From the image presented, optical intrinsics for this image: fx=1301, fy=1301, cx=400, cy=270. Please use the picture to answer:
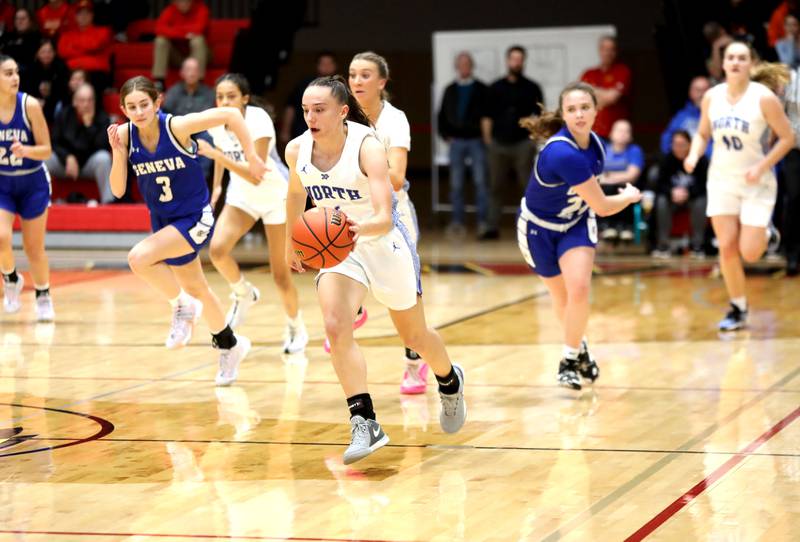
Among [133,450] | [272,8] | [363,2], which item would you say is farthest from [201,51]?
[133,450]

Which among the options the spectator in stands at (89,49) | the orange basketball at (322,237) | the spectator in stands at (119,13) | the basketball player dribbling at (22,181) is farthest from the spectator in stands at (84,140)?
the orange basketball at (322,237)

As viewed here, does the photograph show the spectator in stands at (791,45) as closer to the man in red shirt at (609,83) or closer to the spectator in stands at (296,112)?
the man in red shirt at (609,83)

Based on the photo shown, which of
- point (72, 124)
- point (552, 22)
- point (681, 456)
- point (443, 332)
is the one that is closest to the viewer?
point (681, 456)

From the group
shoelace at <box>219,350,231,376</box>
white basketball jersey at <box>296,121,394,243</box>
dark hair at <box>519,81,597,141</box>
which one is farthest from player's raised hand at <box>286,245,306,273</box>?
dark hair at <box>519,81,597,141</box>

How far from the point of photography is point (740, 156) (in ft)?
27.9

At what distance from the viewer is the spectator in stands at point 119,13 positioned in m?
16.4

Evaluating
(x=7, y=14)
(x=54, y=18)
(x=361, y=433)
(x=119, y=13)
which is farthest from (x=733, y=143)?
(x=7, y=14)

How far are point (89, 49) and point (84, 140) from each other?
69.2 inches

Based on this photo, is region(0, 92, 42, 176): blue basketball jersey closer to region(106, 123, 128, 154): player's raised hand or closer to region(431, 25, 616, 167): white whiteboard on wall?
region(106, 123, 128, 154): player's raised hand

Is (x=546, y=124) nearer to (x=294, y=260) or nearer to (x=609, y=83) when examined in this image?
(x=294, y=260)

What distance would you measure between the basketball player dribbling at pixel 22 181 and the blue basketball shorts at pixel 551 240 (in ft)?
12.3

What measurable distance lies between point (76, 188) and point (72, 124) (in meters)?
0.98

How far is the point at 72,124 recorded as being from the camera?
14391 millimetres

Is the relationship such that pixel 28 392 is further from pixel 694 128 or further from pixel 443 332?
pixel 694 128
